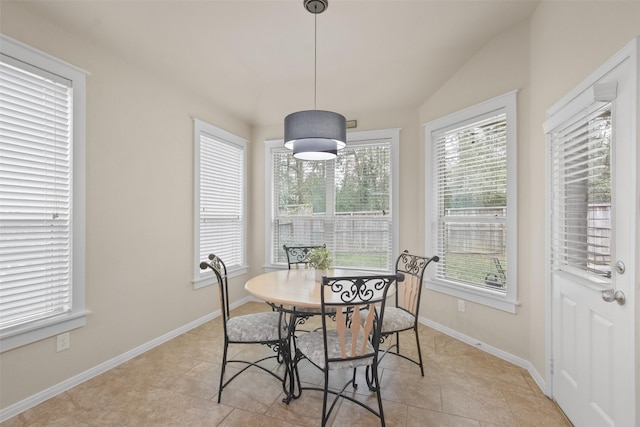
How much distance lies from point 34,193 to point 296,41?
2.48 metres

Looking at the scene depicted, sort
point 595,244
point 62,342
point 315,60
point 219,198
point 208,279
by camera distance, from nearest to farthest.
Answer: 1. point 595,244
2. point 62,342
3. point 315,60
4. point 208,279
5. point 219,198

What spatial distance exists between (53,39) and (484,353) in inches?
174

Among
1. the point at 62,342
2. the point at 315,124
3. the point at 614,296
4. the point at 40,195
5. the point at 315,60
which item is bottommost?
the point at 62,342

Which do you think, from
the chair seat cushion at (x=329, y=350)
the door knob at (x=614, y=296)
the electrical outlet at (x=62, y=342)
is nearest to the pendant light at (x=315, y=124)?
the chair seat cushion at (x=329, y=350)

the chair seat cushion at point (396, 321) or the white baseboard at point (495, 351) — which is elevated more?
the chair seat cushion at point (396, 321)

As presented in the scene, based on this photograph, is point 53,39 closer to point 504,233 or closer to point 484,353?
point 504,233

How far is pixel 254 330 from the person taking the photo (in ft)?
7.54

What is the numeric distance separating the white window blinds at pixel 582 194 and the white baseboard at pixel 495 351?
3.10ft

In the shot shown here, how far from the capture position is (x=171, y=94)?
133 inches

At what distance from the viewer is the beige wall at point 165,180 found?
82.9 inches

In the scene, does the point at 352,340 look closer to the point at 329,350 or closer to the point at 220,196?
the point at 329,350

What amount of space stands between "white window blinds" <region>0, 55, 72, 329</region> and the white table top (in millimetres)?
1403

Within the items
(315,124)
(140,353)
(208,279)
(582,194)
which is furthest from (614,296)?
(208,279)

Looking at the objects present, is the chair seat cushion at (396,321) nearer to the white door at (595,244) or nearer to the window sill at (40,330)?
the white door at (595,244)
